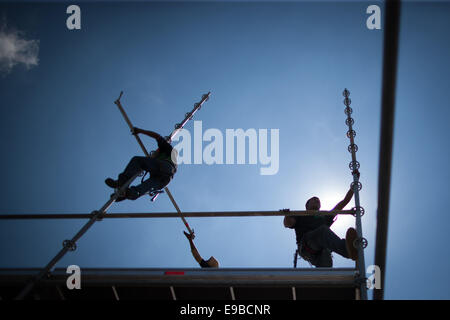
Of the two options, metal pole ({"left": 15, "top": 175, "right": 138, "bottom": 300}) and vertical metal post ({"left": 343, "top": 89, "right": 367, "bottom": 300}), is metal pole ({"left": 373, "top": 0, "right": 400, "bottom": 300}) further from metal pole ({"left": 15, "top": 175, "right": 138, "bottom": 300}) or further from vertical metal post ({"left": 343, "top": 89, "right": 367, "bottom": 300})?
metal pole ({"left": 15, "top": 175, "right": 138, "bottom": 300})

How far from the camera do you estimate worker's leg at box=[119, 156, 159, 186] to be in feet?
19.1

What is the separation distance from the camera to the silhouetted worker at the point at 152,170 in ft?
18.8

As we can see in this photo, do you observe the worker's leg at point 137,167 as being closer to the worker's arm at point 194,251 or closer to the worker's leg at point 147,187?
the worker's leg at point 147,187

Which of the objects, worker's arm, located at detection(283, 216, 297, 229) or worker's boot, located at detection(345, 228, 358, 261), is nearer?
worker's boot, located at detection(345, 228, 358, 261)

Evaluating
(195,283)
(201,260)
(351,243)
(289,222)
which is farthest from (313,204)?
(195,283)

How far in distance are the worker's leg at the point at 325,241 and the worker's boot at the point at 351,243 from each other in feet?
0.95

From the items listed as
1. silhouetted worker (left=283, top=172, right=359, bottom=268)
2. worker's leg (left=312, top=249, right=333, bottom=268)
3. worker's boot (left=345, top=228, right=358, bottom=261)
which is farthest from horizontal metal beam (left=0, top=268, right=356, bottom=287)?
worker's leg (left=312, top=249, right=333, bottom=268)

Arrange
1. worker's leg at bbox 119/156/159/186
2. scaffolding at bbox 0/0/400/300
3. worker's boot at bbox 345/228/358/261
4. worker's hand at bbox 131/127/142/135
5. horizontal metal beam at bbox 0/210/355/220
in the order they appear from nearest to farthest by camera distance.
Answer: scaffolding at bbox 0/0/400/300
worker's boot at bbox 345/228/358/261
horizontal metal beam at bbox 0/210/355/220
worker's leg at bbox 119/156/159/186
worker's hand at bbox 131/127/142/135

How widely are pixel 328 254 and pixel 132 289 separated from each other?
292 centimetres

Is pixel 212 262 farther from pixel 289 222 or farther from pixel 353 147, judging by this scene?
pixel 353 147
